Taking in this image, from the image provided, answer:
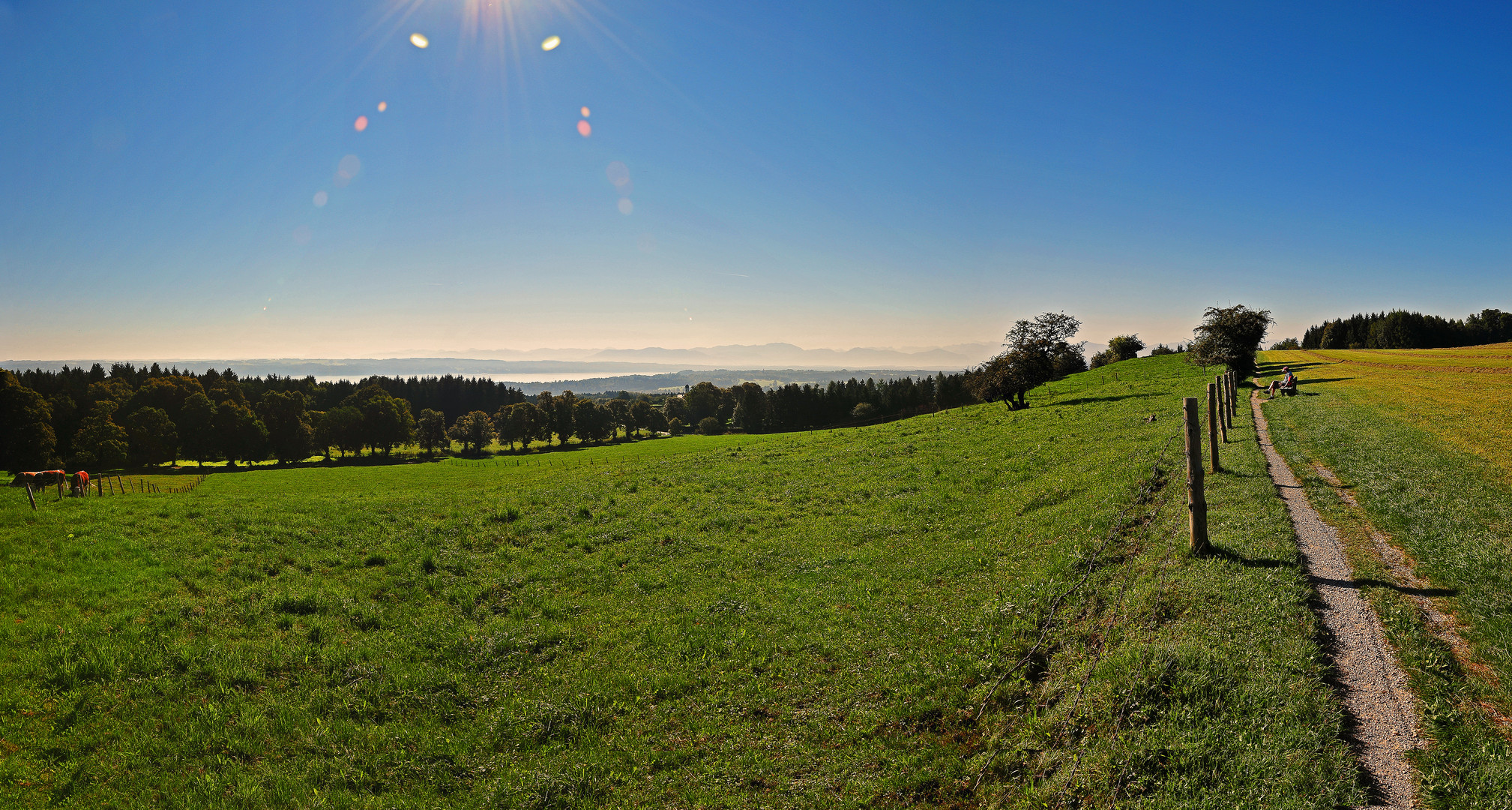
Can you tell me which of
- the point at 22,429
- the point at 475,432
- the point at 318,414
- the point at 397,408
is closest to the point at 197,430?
the point at 22,429

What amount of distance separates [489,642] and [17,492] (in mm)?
22679

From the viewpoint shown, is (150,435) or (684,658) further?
(150,435)

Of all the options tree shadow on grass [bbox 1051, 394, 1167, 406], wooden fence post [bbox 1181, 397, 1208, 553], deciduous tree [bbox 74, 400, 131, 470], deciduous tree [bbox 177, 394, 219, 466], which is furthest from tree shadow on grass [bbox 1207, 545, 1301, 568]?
deciduous tree [bbox 177, 394, 219, 466]

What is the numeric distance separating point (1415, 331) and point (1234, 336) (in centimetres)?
10971

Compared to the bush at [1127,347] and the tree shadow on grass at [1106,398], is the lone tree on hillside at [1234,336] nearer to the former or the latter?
the tree shadow on grass at [1106,398]

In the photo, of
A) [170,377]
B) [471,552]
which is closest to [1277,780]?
[471,552]

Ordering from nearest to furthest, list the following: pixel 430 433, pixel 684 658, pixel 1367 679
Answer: pixel 1367 679
pixel 684 658
pixel 430 433

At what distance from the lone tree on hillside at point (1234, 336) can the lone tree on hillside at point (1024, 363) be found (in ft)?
42.8

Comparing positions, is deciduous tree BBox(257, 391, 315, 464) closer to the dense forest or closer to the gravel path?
the gravel path

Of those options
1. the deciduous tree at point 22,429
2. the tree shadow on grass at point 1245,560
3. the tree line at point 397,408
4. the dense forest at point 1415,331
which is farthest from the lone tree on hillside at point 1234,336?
the deciduous tree at point 22,429

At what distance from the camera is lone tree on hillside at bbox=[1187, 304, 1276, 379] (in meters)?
54.7

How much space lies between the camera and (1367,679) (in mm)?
6711

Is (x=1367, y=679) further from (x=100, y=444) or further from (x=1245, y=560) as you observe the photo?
(x=100, y=444)

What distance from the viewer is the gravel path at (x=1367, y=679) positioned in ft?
17.9
